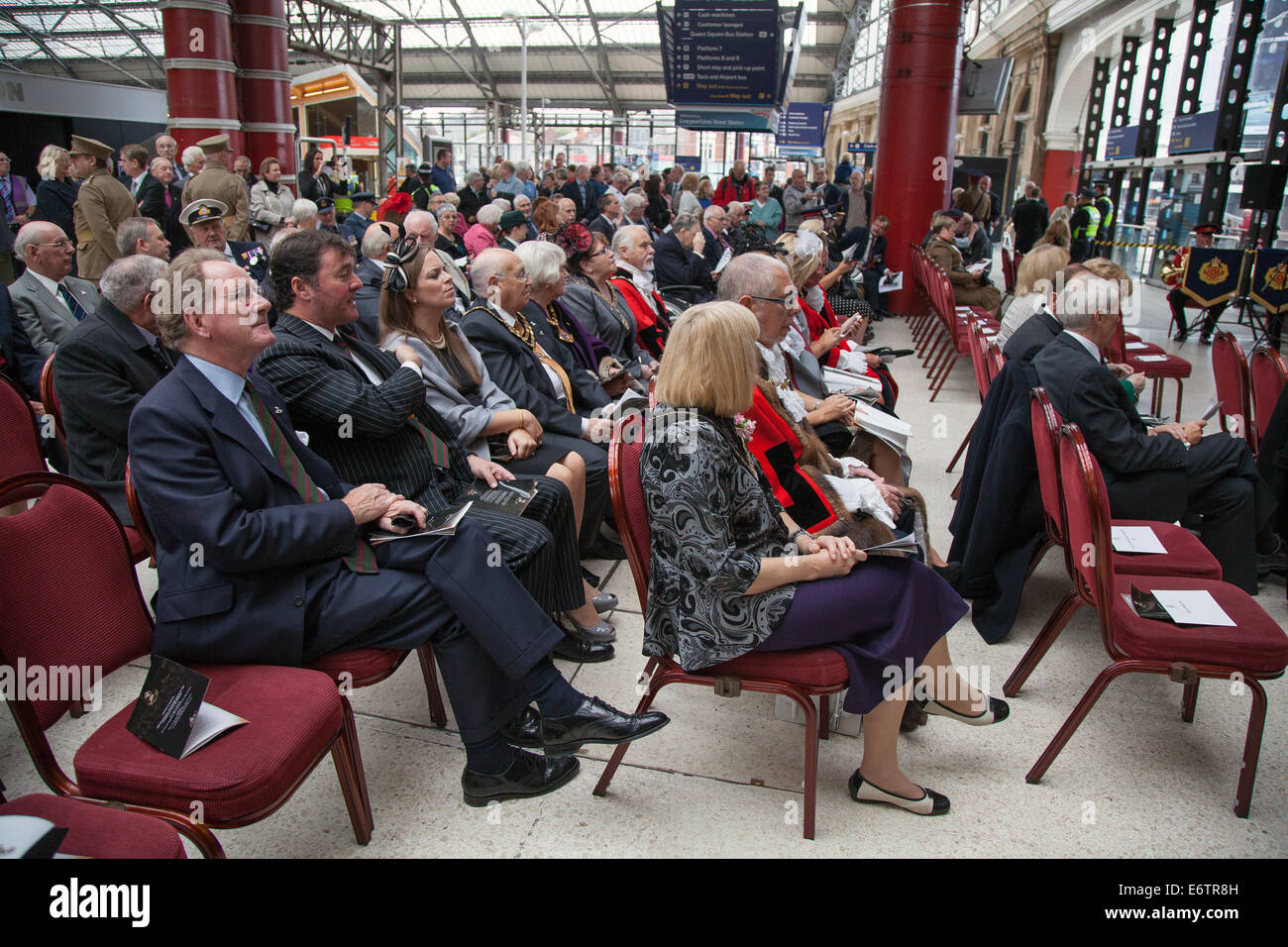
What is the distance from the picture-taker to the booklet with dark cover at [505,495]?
2.47m

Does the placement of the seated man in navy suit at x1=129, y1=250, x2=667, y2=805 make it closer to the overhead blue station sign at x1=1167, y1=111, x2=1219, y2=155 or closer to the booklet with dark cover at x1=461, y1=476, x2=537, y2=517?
the booklet with dark cover at x1=461, y1=476, x2=537, y2=517

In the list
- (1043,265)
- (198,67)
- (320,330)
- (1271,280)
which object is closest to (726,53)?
(198,67)

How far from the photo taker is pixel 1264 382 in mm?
3594

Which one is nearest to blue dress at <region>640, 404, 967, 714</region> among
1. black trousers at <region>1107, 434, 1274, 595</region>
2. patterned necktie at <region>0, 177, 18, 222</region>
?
black trousers at <region>1107, 434, 1274, 595</region>

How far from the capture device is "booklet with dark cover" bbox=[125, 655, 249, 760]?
5.27 feet

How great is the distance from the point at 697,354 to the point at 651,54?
3370cm

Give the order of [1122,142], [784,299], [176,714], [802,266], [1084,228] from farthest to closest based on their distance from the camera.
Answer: [1122,142]
[1084,228]
[802,266]
[784,299]
[176,714]

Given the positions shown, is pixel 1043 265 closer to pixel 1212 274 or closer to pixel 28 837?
pixel 28 837

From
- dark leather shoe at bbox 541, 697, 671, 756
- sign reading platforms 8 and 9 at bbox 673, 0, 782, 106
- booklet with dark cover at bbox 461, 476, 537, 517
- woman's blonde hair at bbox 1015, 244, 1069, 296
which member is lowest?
dark leather shoe at bbox 541, 697, 671, 756

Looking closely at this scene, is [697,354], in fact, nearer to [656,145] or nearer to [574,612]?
[574,612]

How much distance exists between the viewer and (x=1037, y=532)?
3070 millimetres

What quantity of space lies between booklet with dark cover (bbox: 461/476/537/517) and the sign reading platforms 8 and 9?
11.1 meters

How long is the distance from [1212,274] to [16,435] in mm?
9645

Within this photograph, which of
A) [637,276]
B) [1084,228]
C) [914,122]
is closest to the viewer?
[637,276]
